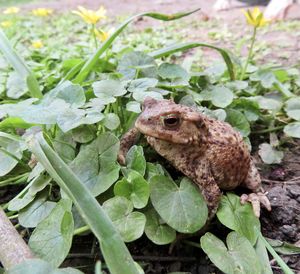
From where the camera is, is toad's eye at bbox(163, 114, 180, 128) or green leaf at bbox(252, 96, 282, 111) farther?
green leaf at bbox(252, 96, 282, 111)

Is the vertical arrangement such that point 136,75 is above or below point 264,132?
above

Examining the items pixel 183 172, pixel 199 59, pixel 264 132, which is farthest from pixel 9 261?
pixel 199 59

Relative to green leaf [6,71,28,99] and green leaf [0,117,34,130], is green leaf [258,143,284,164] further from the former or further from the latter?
green leaf [6,71,28,99]

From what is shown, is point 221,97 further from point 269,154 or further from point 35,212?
point 35,212

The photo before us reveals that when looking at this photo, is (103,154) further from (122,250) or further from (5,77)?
(5,77)

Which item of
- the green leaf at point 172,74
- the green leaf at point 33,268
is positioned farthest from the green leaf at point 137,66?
the green leaf at point 33,268

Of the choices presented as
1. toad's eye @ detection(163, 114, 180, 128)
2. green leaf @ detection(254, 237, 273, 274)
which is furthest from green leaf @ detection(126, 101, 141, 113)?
green leaf @ detection(254, 237, 273, 274)
